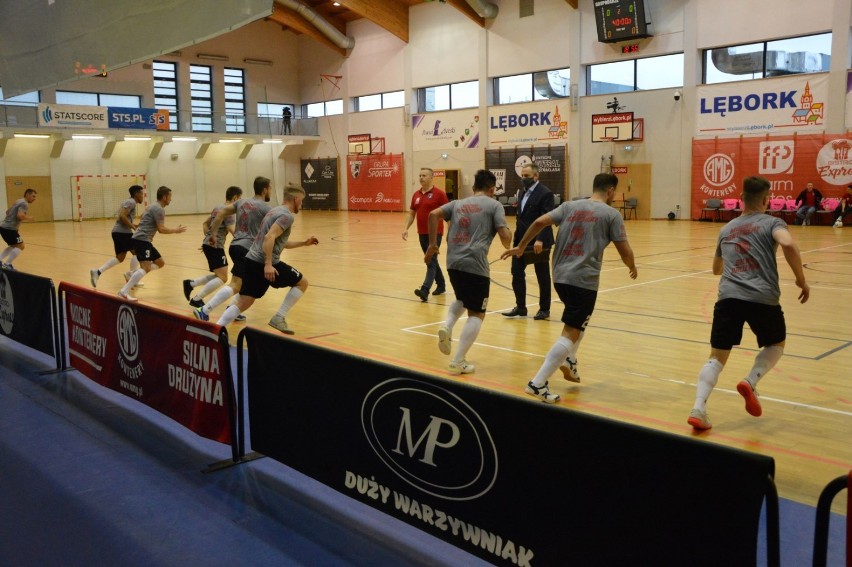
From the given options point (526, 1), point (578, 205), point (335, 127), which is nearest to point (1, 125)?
point (335, 127)

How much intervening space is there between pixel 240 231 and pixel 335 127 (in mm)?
33792

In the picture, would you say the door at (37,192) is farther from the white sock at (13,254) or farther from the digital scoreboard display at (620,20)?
the digital scoreboard display at (620,20)

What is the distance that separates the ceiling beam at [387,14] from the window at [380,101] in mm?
2854

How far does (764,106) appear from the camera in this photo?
26281mm

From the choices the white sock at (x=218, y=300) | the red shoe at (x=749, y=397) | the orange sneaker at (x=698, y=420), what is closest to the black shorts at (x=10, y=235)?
the white sock at (x=218, y=300)

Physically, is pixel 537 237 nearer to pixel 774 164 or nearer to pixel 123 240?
pixel 123 240

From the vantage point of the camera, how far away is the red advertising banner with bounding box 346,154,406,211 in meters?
39.0

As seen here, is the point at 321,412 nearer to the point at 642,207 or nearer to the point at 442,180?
the point at 642,207

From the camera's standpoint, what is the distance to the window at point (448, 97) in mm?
35250

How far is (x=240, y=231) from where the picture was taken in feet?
30.9

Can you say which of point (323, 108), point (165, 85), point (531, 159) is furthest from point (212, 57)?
point (531, 159)

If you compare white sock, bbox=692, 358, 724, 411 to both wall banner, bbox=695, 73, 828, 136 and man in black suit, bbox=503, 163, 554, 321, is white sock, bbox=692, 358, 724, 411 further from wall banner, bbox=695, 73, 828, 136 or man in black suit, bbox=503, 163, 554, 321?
wall banner, bbox=695, 73, 828, 136

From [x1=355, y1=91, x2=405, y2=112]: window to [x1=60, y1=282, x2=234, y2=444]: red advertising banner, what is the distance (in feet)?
109

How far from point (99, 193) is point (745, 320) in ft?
120
